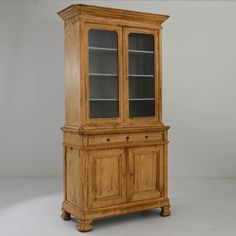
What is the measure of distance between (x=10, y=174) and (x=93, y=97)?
3.03 meters

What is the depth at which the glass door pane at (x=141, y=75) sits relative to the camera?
14.0 ft

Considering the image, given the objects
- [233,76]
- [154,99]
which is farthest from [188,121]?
[154,99]

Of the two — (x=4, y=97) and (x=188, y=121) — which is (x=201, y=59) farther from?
(x=4, y=97)

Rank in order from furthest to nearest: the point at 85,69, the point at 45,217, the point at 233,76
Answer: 1. the point at 233,76
2. the point at 45,217
3. the point at 85,69

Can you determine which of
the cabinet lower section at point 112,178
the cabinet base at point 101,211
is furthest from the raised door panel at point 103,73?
the cabinet base at point 101,211

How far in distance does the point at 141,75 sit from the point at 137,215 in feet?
5.02

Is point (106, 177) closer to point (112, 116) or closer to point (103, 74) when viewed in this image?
point (112, 116)

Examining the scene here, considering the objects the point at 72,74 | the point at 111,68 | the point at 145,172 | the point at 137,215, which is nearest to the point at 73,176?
the point at 145,172

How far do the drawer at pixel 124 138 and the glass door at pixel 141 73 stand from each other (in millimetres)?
197

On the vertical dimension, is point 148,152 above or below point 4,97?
below

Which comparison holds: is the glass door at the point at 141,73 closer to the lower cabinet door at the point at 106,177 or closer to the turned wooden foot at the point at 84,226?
the lower cabinet door at the point at 106,177

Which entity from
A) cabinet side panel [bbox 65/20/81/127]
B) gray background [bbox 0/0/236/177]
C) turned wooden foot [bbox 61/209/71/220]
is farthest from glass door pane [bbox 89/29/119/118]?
gray background [bbox 0/0/236/177]

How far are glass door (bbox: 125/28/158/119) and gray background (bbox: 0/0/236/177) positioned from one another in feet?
6.71

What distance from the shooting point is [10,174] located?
6.44 m
